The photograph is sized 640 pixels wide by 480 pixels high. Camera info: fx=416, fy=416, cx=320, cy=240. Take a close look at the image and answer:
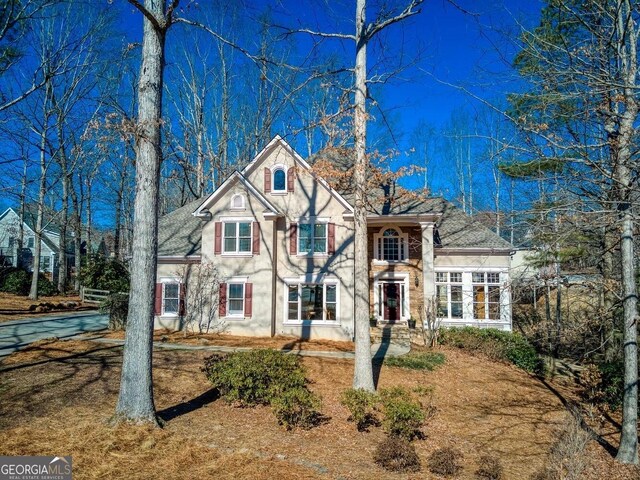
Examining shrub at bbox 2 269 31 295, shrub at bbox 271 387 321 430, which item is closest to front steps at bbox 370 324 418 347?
shrub at bbox 271 387 321 430

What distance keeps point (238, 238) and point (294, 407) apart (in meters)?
11.2

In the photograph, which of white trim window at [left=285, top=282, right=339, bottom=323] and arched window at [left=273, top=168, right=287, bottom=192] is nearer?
white trim window at [left=285, top=282, right=339, bottom=323]

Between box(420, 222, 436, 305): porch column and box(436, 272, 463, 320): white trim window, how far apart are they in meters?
1.96

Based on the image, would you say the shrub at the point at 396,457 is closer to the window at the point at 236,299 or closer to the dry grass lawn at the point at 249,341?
the dry grass lawn at the point at 249,341

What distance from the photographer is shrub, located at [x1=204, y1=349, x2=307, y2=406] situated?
848 cm

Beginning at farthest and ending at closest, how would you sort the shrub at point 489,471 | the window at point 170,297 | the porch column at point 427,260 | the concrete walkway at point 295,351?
the window at point 170,297 → the porch column at point 427,260 → the concrete walkway at point 295,351 → the shrub at point 489,471

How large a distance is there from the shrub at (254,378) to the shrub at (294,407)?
0.60 m

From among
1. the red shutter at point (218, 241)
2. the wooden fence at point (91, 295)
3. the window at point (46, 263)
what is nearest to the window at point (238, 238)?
the red shutter at point (218, 241)

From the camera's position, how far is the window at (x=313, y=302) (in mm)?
17516

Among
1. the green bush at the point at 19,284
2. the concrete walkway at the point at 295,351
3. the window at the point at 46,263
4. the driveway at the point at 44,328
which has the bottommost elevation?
the concrete walkway at the point at 295,351

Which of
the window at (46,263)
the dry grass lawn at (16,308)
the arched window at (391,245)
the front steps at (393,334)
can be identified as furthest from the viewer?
the window at (46,263)

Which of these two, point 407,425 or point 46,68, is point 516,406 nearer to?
point 407,425

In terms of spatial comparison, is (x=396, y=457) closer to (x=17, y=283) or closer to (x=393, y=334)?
(x=393, y=334)

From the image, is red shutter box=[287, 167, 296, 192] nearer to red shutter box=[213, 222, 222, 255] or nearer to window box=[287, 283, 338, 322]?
red shutter box=[213, 222, 222, 255]
